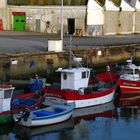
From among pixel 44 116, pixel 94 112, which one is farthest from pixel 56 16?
pixel 44 116

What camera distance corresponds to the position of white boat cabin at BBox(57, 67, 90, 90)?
26031 mm

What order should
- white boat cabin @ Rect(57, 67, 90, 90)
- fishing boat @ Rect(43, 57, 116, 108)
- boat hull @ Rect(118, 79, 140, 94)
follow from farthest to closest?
boat hull @ Rect(118, 79, 140, 94), white boat cabin @ Rect(57, 67, 90, 90), fishing boat @ Rect(43, 57, 116, 108)

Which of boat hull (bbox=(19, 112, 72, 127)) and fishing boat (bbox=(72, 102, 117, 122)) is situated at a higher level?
boat hull (bbox=(19, 112, 72, 127))

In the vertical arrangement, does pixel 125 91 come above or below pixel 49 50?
below

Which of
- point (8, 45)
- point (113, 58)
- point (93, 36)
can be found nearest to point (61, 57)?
point (8, 45)

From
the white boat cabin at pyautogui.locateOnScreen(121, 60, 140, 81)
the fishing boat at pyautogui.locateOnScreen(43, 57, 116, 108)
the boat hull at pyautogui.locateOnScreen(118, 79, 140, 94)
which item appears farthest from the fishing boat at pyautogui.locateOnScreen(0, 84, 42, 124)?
the white boat cabin at pyautogui.locateOnScreen(121, 60, 140, 81)

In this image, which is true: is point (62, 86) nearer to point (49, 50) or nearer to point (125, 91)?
point (125, 91)

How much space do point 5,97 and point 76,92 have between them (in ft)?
14.8

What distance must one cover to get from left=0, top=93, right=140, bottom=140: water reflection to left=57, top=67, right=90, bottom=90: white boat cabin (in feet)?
4.21

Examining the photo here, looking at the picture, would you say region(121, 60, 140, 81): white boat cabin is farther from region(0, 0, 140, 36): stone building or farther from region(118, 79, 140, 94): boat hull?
region(0, 0, 140, 36): stone building

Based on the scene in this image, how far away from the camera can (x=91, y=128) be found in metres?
22.8

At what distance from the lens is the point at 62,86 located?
26.4m

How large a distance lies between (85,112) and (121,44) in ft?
61.1

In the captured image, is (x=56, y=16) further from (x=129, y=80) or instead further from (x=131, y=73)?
(x=129, y=80)
